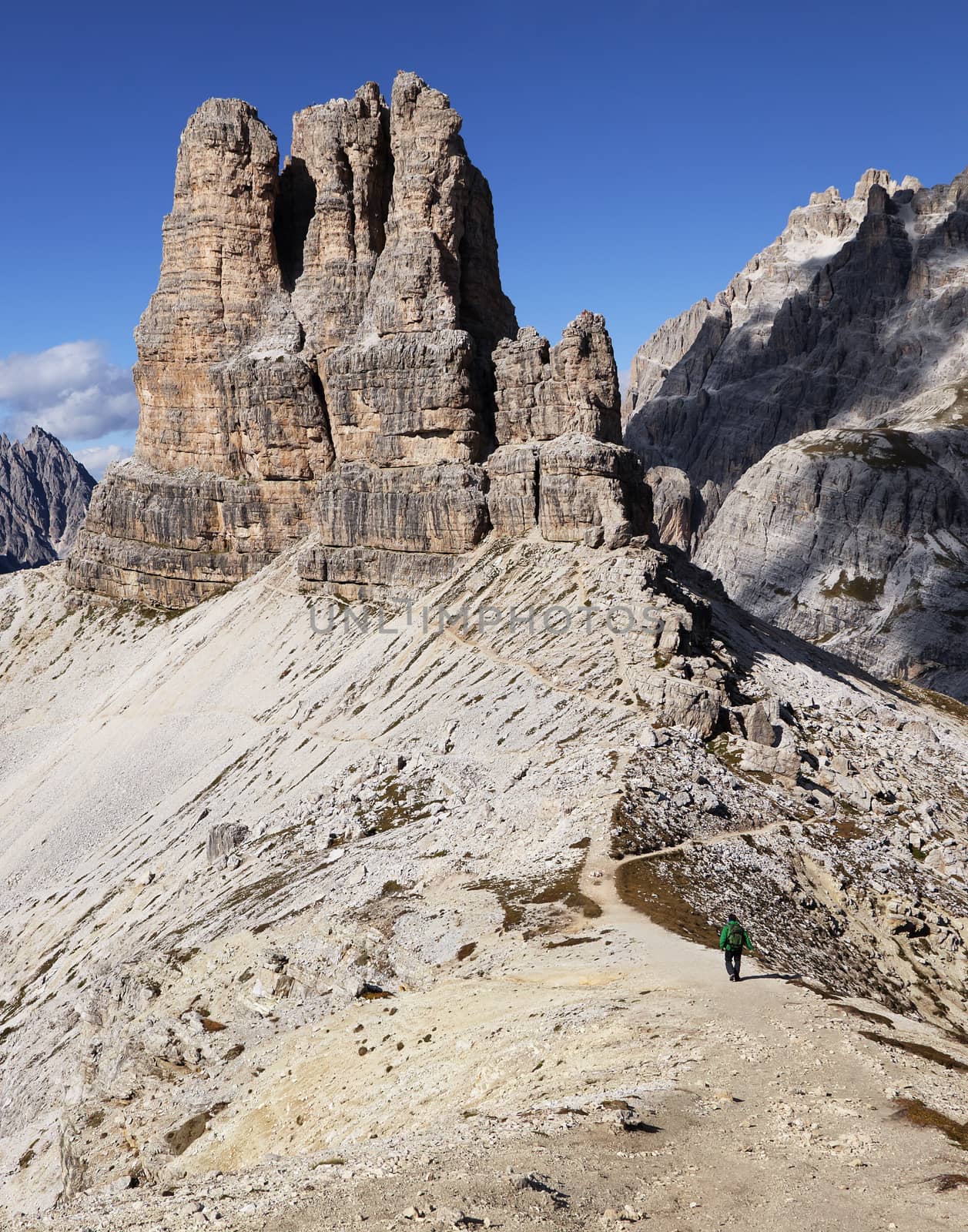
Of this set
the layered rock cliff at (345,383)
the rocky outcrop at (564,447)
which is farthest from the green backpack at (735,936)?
the layered rock cliff at (345,383)

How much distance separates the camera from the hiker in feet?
102

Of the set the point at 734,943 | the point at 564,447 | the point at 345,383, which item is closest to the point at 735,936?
the point at 734,943

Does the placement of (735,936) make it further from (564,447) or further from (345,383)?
(345,383)

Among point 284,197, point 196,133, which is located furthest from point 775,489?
point 196,133

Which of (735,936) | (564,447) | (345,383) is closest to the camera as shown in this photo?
(735,936)

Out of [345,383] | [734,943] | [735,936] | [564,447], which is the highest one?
[345,383]

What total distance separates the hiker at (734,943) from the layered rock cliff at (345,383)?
56.0 meters

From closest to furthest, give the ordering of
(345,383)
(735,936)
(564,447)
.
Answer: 1. (735,936)
2. (564,447)
3. (345,383)

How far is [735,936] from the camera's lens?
3094 cm

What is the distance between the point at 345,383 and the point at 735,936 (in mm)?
91706

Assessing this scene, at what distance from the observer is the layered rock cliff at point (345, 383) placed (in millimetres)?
96125

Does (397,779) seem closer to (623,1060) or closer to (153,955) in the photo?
(153,955)

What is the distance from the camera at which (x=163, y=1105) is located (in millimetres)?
34781

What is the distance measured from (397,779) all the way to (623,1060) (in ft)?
134
